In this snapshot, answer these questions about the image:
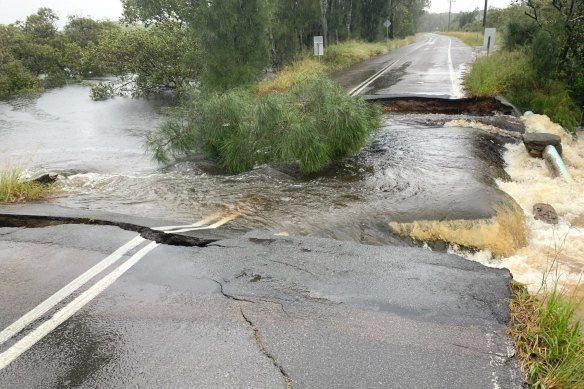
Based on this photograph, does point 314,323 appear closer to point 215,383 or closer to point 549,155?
point 215,383

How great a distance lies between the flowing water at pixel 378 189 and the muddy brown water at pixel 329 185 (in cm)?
2

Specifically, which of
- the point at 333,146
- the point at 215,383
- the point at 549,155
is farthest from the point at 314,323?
the point at 549,155

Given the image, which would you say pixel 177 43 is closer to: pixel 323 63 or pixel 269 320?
pixel 323 63

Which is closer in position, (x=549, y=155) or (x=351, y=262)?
(x=351, y=262)

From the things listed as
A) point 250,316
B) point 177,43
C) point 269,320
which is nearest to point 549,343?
point 269,320

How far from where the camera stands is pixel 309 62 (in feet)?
75.3

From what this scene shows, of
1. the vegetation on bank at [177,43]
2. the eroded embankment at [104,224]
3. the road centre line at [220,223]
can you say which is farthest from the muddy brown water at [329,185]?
the vegetation on bank at [177,43]

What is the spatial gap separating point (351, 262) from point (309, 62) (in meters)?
20.3

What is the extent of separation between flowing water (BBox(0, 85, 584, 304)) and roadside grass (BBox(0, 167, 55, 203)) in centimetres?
51

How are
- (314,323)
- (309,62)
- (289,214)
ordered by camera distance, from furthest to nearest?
(309,62)
(289,214)
(314,323)

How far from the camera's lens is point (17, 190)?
7.33 metres

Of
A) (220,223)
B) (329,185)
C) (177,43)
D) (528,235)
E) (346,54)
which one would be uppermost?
(177,43)

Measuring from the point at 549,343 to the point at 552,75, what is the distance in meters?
13.5

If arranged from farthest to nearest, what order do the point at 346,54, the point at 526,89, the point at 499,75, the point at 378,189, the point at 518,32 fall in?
the point at 346,54 < the point at 518,32 < the point at 499,75 < the point at 526,89 < the point at 378,189
